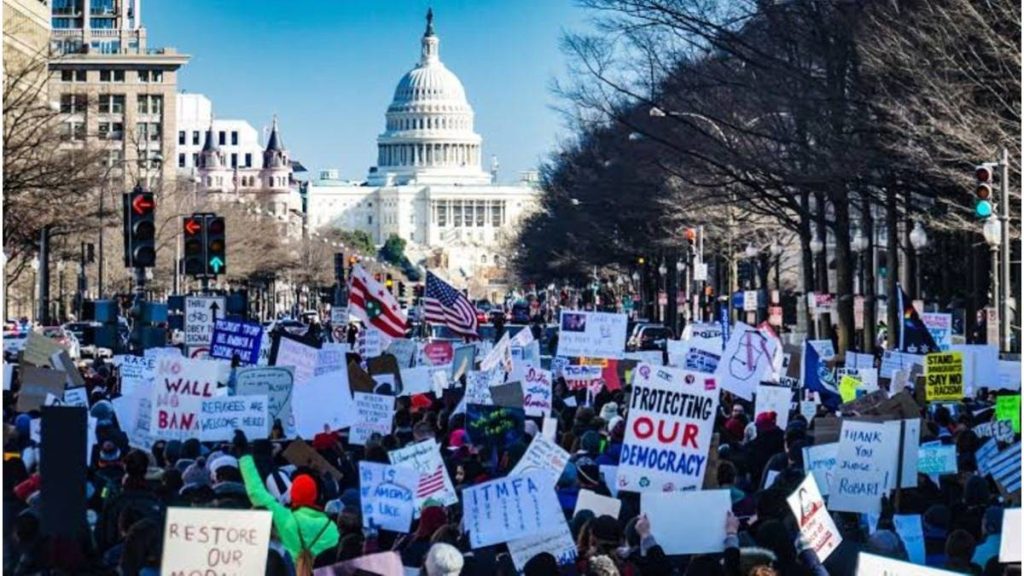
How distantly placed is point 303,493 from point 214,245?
703 inches

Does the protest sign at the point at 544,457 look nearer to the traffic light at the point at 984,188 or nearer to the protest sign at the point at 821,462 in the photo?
the protest sign at the point at 821,462

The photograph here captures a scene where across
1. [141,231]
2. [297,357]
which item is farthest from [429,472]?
[141,231]

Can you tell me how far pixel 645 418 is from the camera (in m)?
15.0

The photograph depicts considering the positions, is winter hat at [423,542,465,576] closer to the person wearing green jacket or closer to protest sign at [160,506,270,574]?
protest sign at [160,506,270,574]

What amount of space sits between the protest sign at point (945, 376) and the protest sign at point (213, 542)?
474 inches

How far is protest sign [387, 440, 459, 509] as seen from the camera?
1496 cm

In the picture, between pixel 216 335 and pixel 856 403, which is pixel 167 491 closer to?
pixel 856 403

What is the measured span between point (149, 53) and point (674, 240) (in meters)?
94.4

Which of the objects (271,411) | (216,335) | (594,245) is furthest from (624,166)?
(271,411)

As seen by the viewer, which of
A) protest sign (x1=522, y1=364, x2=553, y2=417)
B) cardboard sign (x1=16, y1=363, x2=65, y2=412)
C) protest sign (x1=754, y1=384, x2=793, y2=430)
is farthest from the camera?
protest sign (x1=522, y1=364, x2=553, y2=417)

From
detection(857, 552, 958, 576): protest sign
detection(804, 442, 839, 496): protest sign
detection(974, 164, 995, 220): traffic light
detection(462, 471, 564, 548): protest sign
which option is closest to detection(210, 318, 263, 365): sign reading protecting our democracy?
detection(974, 164, 995, 220): traffic light

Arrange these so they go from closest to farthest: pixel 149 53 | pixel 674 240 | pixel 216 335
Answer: pixel 216 335
pixel 674 240
pixel 149 53

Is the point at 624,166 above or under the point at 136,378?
above

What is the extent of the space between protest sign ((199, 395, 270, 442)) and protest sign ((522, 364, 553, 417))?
15.4ft
